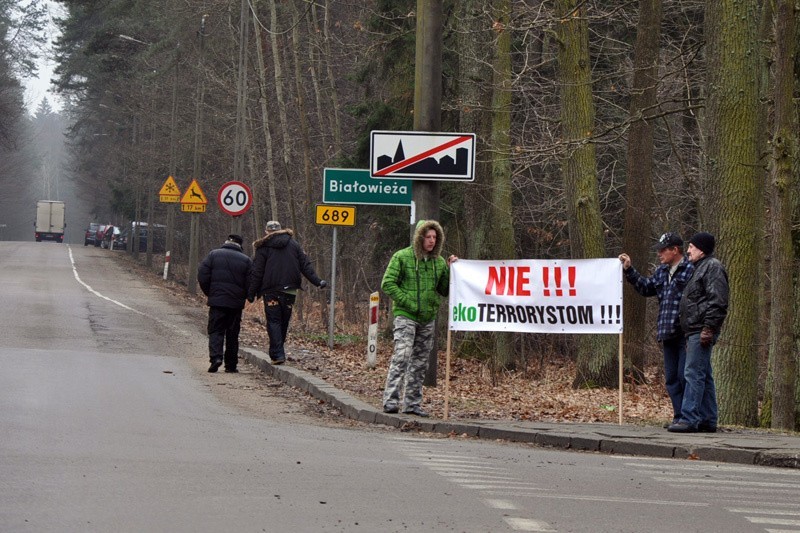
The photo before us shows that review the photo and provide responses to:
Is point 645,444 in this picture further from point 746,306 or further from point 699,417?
point 746,306

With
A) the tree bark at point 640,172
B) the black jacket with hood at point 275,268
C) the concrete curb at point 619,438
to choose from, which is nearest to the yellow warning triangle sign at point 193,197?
the black jacket with hood at point 275,268

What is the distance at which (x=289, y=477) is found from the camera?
27.7 ft

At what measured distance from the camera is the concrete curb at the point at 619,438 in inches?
419

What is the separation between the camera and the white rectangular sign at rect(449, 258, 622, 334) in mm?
13070

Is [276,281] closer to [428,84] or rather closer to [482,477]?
[428,84]

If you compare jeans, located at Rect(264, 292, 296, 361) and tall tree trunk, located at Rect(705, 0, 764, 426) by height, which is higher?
tall tree trunk, located at Rect(705, 0, 764, 426)

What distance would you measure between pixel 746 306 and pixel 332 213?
898 cm

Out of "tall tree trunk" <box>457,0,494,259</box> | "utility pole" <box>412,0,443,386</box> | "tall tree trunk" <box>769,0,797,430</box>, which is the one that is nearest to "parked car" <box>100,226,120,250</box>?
"tall tree trunk" <box>457,0,494,259</box>

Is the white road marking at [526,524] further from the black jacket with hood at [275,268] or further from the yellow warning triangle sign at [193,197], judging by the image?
the yellow warning triangle sign at [193,197]

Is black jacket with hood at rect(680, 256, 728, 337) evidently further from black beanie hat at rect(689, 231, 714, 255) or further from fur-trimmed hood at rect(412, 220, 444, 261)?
fur-trimmed hood at rect(412, 220, 444, 261)

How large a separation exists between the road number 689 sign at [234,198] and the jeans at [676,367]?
16.2 meters

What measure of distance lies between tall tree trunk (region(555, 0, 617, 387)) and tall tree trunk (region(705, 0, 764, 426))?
4.10 metres

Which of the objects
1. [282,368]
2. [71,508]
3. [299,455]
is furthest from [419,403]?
[71,508]

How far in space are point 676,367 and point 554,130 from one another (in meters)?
12.8
